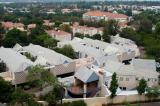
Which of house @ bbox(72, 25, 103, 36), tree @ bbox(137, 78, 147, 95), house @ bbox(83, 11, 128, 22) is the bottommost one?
house @ bbox(83, 11, 128, 22)

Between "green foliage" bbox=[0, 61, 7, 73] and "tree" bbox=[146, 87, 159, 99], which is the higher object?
"green foliage" bbox=[0, 61, 7, 73]

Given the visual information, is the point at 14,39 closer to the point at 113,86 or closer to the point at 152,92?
the point at 113,86

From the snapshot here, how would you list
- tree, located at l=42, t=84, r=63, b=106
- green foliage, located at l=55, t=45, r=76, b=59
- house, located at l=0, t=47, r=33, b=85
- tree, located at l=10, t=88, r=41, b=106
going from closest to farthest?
tree, located at l=10, t=88, r=41, b=106 < tree, located at l=42, t=84, r=63, b=106 < house, located at l=0, t=47, r=33, b=85 < green foliage, located at l=55, t=45, r=76, b=59

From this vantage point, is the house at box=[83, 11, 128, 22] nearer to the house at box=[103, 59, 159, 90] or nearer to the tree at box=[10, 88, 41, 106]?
the house at box=[103, 59, 159, 90]

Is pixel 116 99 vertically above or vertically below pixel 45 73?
below

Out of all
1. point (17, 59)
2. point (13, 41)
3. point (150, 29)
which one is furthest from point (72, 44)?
point (150, 29)

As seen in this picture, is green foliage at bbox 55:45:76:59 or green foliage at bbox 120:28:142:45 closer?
green foliage at bbox 55:45:76:59

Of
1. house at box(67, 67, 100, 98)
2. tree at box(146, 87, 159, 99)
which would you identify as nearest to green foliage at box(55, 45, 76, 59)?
house at box(67, 67, 100, 98)

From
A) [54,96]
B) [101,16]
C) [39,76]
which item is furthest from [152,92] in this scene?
[101,16]

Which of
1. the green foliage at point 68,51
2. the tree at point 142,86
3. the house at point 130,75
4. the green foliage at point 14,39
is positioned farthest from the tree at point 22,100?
the green foliage at point 14,39

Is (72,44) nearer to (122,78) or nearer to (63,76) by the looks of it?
(63,76)
